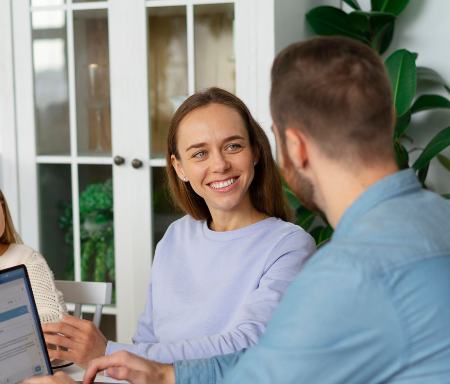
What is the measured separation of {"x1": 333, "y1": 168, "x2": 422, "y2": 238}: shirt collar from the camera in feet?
2.36

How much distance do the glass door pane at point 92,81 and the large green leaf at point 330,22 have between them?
931mm

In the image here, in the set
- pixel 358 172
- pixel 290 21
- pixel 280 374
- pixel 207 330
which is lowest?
pixel 207 330

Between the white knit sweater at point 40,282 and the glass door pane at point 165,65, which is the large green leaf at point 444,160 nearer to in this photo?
the glass door pane at point 165,65

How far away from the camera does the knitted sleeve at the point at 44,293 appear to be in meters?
1.41

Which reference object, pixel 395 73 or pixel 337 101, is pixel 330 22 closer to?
pixel 395 73

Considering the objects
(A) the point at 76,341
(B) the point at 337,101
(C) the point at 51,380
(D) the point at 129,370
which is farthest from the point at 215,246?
(B) the point at 337,101

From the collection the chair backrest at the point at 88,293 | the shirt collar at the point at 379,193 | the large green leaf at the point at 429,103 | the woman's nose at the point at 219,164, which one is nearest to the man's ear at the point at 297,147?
the shirt collar at the point at 379,193

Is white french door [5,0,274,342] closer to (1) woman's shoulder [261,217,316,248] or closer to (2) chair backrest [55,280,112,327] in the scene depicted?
(2) chair backrest [55,280,112,327]

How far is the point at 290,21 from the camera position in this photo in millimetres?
2215

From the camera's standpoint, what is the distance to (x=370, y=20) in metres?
2.18

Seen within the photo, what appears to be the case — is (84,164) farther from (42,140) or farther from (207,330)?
(207,330)

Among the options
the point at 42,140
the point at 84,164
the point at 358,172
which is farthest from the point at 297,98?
the point at 42,140

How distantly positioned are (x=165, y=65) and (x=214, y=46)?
9.2 inches

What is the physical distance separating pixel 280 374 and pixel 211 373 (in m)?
0.31
